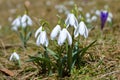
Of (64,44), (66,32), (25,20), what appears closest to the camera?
(66,32)

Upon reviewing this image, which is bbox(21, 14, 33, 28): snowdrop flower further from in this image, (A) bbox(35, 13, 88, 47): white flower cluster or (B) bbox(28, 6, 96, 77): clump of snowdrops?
(A) bbox(35, 13, 88, 47): white flower cluster

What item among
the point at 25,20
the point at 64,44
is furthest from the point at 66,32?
the point at 25,20

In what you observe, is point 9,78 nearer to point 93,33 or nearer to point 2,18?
point 93,33

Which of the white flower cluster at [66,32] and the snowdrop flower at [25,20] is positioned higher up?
the snowdrop flower at [25,20]

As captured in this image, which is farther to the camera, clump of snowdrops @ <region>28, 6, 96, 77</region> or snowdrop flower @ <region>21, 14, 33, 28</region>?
snowdrop flower @ <region>21, 14, 33, 28</region>

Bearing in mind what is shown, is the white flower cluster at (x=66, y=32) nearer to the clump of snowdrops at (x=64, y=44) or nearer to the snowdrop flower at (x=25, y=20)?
the clump of snowdrops at (x=64, y=44)

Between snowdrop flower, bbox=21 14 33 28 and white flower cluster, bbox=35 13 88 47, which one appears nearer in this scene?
white flower cluster, bbox=35 13 88 47

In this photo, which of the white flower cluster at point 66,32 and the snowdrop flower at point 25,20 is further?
the snowdrop flower at point 25,20

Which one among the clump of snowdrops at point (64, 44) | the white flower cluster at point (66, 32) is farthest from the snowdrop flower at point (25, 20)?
the white flower cluster at point (66, 32)

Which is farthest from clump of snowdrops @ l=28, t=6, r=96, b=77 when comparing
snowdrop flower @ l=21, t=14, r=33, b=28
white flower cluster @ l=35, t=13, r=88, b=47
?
snowdrop flower @ l=21, t=14, r=33, b=28

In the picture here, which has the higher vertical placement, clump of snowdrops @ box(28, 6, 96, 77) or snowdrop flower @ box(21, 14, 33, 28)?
snowdrop flower @ box(21, 14, 33, 28)

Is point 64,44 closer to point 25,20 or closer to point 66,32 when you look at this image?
point 66,32

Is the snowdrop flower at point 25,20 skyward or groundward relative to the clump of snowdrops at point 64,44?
skyward
